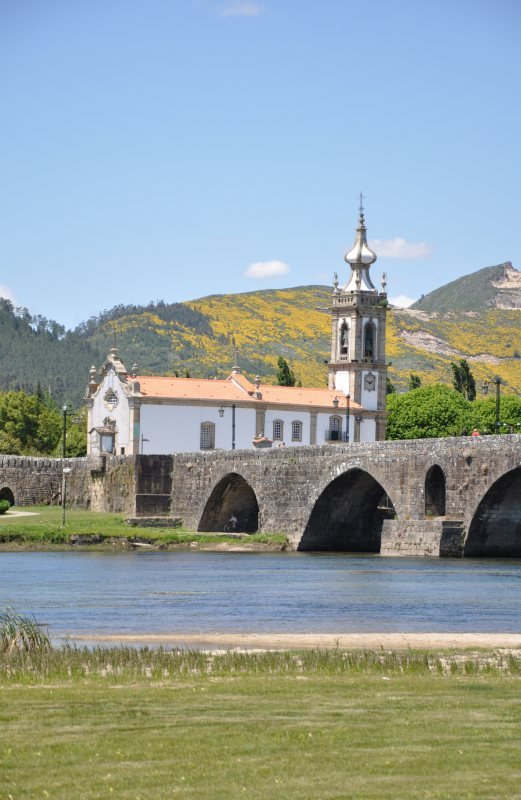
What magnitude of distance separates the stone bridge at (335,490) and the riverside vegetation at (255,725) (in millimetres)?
39587

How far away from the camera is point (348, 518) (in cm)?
8269

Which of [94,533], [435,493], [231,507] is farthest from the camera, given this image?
[231,507]

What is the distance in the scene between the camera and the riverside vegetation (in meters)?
16.8

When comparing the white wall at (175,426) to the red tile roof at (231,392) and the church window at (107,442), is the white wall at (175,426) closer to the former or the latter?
the red tile roof at (231,392)

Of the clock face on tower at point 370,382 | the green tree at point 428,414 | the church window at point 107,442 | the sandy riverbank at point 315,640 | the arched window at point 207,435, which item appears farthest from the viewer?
the clock face on tower at point 370,382

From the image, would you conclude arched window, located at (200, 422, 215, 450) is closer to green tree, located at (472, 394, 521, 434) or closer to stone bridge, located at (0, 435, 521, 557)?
stone bridge, located at (0, 435, 521, 557)

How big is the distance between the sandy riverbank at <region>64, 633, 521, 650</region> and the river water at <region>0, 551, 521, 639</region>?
1.32 m

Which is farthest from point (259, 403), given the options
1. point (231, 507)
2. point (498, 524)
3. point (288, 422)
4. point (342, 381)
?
point (498, 524)

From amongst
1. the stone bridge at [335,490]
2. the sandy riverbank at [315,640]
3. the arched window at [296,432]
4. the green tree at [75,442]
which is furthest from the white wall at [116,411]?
the sandy riverbank at [315,640]

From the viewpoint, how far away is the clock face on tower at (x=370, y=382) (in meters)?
130

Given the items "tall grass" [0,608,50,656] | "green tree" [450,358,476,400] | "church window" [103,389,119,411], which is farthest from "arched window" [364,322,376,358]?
"tall grass" [0,608,50,656]

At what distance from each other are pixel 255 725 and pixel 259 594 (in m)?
29.8

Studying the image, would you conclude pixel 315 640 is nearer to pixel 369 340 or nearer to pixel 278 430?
pixel 278 430

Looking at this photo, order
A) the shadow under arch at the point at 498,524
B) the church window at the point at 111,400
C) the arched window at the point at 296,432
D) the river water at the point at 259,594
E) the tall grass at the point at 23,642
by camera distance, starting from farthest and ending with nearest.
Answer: the arched window at the point at 296,432 < the church window at the point at 111,400 < the shadow under arch at the point at 498,524 < the river water at the point at 259,594 < the tall grass at the point at 23,642
